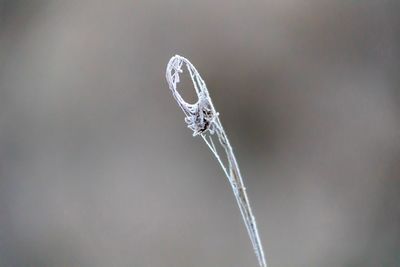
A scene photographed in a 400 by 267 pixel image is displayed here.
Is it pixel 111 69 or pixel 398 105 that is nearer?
pixel 398 105

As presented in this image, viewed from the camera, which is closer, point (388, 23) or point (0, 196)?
point (388, 23)

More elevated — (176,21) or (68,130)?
(176,21)

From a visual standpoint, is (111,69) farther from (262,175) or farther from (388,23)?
(388,23)

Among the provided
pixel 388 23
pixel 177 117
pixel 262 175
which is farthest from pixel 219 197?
pixel 388 23

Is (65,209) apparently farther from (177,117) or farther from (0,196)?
(177,117)

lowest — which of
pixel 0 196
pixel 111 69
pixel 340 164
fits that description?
pixel 340 164

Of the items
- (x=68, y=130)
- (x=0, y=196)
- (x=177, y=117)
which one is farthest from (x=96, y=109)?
(x=0, y=196)
